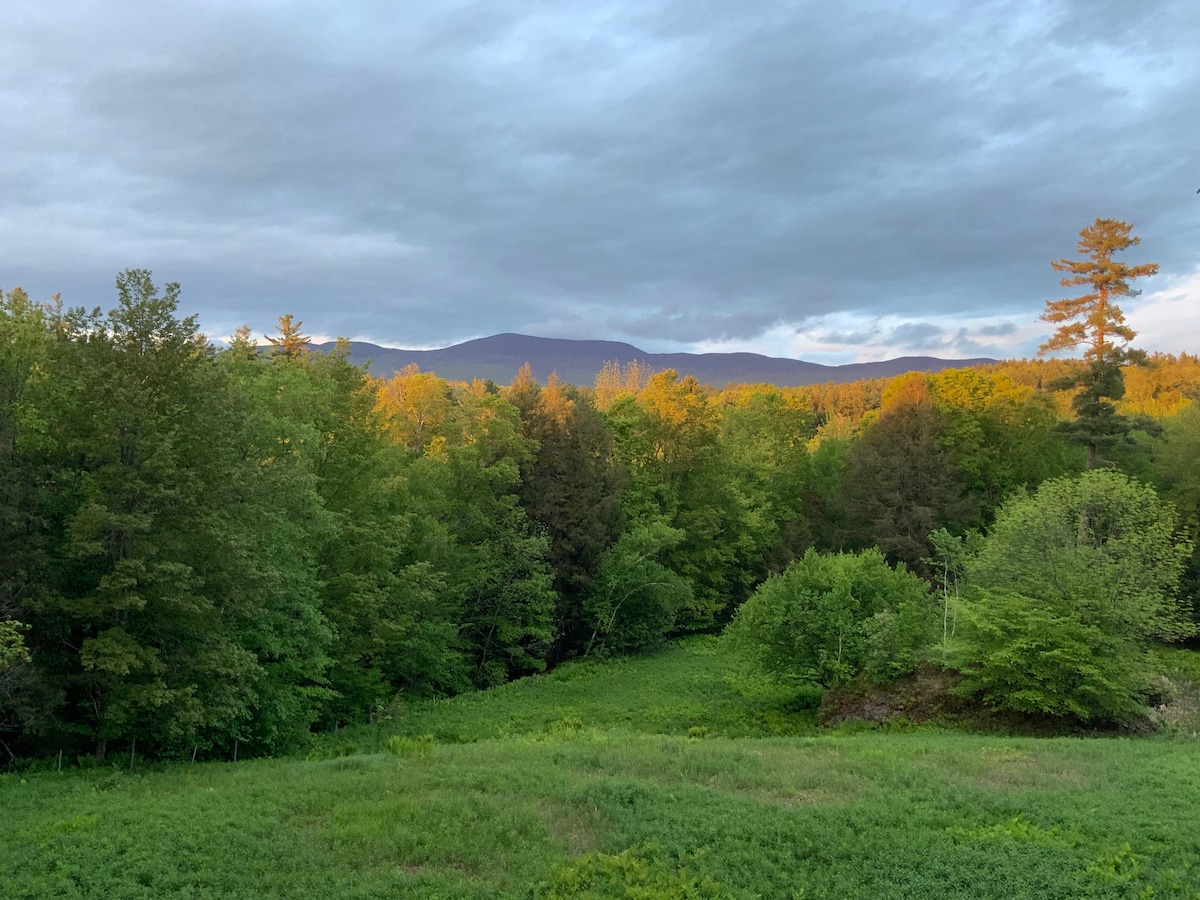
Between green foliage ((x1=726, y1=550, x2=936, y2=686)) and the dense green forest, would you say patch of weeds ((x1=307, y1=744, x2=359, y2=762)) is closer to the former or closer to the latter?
the dense green forest

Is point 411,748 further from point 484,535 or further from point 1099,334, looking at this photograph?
point 1099,334

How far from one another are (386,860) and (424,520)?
2003cm

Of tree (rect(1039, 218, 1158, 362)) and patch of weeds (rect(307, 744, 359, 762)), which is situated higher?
tree (rect(1039, 218, 1158, 362))

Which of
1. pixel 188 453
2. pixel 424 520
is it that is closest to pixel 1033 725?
pixel 424 520

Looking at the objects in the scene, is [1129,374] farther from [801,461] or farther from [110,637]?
[110,637]

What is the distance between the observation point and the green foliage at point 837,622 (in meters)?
26.3

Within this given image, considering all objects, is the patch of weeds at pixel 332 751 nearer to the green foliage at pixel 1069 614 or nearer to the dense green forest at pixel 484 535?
the dense green forest at pixel 484 535

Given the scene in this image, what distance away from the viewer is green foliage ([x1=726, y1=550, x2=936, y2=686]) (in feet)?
86.3

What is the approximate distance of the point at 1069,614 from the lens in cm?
2236

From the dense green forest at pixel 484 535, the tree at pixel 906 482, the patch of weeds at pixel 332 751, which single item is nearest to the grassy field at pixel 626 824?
the patch of weeds at pixel 332 751

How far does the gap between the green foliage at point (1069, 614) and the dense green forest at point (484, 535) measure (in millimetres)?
104

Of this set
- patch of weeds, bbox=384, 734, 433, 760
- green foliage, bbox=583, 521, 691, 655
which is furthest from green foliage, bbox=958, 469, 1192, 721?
green foliage, bbox=583, 521, 691, 655

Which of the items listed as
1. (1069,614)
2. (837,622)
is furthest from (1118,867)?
(837,622)

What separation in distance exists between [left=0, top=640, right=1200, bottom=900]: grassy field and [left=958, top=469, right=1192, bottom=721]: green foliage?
318cm
